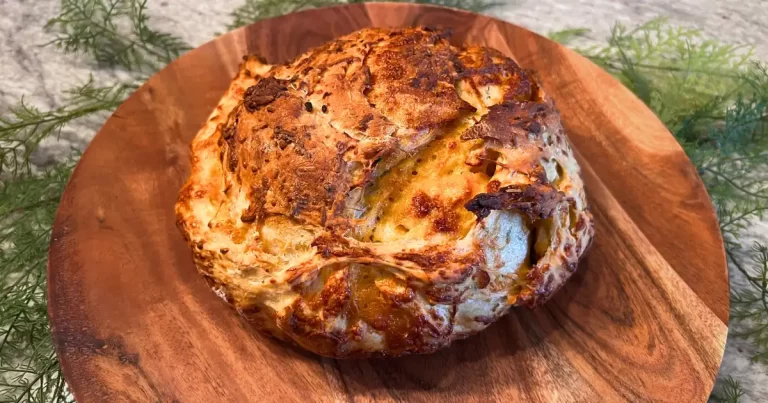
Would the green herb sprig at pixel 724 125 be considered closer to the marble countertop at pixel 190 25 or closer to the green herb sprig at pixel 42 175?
the marble countertop at pixel 190 25

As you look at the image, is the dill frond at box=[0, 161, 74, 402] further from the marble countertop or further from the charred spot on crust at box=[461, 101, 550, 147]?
the charred spot on crust at box=[461, 101, 550, 147]

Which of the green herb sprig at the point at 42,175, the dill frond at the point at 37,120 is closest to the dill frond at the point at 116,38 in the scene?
the green herb sprig at the point at 42,175

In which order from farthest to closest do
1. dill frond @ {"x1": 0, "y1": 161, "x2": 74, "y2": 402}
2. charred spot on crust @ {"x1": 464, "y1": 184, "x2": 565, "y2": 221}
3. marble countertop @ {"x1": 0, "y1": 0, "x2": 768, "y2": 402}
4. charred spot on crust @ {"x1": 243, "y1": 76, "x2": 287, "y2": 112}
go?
marble countertop @ {"x1": 0, "y1": 0, "x2": 768, "y2": 402} < dill frond @ {"x1": 0, "y1": 161, "x2": 74, "y2": 402} < charred spot on crust @ {"x1": 243, "y1": 76, "x2": 287, "y2": 112} < charred spot on crust @ {"x1": 464, "y1": 184, "x2": 565, "y2": 221}

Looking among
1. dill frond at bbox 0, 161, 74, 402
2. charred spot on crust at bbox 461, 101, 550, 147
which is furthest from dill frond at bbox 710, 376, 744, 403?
dill frond at bbox 0, 161, 74, 402

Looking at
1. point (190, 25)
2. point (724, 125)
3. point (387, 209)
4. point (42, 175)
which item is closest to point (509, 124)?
point (387, 209)

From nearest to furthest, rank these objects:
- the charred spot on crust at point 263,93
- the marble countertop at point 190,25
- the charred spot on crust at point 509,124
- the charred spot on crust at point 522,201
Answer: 1. the charred spot on crust at point 522,201
2. the charred spot on crust at point 509,124
3. the charred spot on crust at point 263,93
4. the marble countertop at point 190,25
